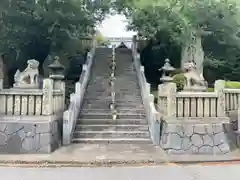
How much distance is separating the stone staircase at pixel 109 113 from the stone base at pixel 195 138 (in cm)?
118

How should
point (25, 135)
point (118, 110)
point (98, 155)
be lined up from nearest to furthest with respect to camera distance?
point (98, 155) < point (25, 135) < point (118, 110)

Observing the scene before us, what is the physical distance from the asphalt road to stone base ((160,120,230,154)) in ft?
5.53

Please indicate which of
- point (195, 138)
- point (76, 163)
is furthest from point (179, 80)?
point (76, 163)

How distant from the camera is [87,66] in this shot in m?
17.7

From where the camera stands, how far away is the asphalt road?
7.96m

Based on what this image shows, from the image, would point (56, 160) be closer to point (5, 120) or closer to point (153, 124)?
point (5, 120)

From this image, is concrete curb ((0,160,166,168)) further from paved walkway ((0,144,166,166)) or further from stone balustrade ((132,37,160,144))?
stone balustrade ((132,37,160,144))

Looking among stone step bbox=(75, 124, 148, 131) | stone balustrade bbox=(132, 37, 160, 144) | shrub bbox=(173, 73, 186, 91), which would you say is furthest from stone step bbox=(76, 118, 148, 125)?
shrub bbox=(173, 73, 186, 91)

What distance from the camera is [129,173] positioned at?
8.52 meters

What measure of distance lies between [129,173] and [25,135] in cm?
392

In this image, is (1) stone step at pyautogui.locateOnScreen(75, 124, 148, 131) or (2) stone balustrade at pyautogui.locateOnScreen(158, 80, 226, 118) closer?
(2) stone balustrade at pyautogui.locateOnScreen(158, 80, 226, 118)

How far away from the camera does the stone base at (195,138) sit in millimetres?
11328

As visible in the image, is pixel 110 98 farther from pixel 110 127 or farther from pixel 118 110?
pixel 110 127

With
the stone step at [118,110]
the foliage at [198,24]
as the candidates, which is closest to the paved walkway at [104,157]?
the stone step at [118,110]
